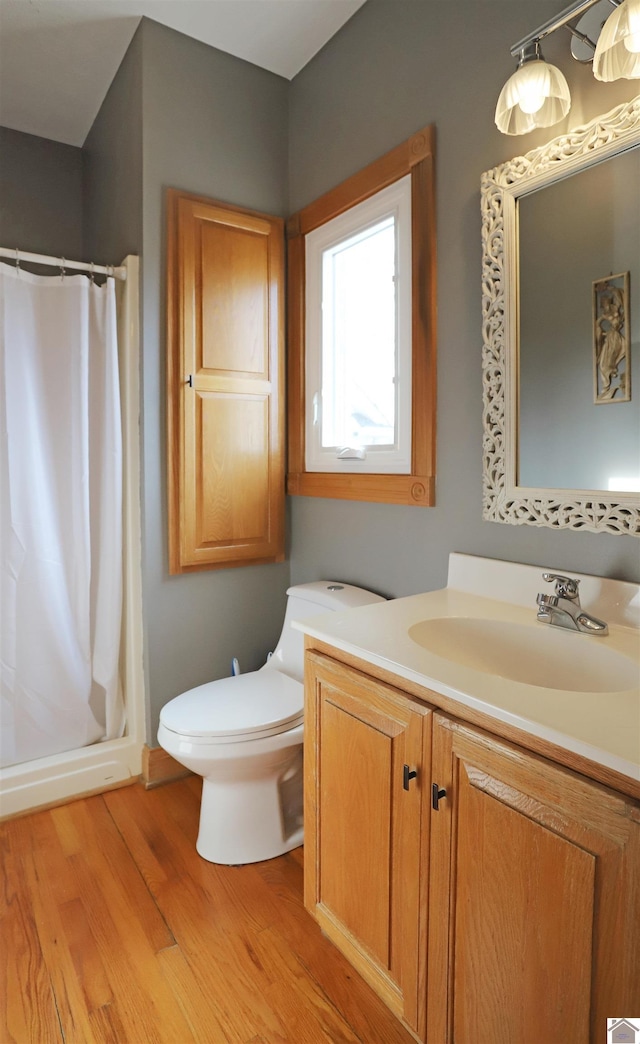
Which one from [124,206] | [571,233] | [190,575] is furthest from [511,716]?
[124,206]

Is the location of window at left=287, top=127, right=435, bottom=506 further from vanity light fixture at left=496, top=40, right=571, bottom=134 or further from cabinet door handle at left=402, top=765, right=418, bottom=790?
cabinet door handle at left=402, top=765, right=418, bottom=790

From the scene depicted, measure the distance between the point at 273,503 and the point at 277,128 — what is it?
146 cm

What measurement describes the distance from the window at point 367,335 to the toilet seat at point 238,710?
68 centimetres

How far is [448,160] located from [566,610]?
49.0 inches

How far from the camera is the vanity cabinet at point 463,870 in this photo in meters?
0.76

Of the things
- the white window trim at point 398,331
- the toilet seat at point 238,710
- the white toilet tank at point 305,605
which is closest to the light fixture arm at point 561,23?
the white window trim at point 398,331

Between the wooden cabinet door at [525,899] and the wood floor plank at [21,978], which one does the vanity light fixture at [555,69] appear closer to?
the wooden cabinet door at [525,899]

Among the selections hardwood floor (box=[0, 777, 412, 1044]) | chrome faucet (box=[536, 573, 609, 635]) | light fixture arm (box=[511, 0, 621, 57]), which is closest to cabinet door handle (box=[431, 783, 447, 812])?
chrome faucet (box=[536, 573, 609, 635])

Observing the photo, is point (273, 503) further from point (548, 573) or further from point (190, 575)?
point (548, 573)

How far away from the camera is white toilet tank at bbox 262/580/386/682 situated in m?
1.90

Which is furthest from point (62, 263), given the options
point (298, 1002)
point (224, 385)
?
point (298, 1002)

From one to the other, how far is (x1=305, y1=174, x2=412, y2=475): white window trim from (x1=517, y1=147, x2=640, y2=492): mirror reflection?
1.40ft

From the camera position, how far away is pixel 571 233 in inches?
51.3

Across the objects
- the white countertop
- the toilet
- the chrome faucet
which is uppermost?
the chrome faucet
